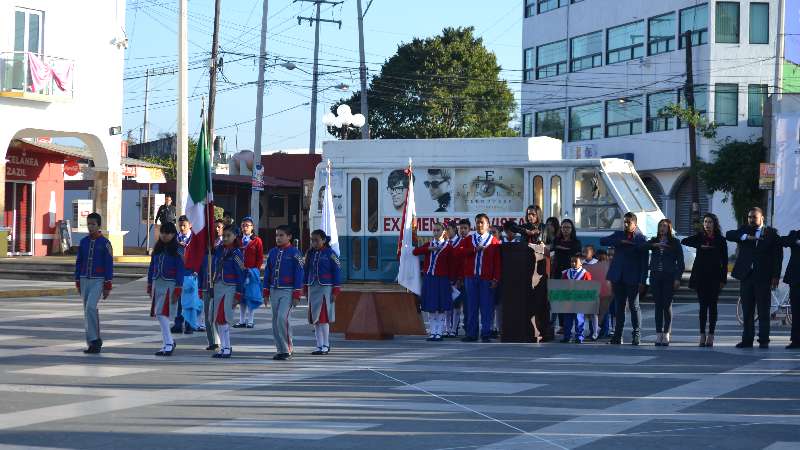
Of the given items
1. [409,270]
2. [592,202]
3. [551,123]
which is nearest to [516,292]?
[409,270]

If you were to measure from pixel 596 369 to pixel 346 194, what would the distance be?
40.1 ft

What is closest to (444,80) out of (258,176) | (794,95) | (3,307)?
(258,176)

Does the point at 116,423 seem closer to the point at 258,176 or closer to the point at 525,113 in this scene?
the point at 258,176

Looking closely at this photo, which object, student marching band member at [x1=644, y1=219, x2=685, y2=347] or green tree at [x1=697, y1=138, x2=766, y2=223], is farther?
green tree at [x1=697, y1=138, x2=766, y2=223]

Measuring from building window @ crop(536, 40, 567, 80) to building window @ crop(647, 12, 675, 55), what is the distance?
5.81 meters

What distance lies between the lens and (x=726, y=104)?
4728 centimetres

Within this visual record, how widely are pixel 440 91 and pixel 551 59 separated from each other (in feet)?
56.4

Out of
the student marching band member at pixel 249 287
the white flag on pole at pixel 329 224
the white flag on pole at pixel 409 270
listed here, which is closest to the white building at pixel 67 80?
the student marching band member at pixel 249 287

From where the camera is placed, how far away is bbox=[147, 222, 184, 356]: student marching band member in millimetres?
16677

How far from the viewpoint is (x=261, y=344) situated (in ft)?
60.0

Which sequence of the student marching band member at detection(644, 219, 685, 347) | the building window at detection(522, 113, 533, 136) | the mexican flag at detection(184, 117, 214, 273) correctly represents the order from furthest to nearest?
the building window at detection(522, 113, 533, 136) → the student marching band member at detection(644, 219, 685, 347) → the mexican flag at detection(184, 117, 214, 273)

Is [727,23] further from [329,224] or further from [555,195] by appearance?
[329,224]

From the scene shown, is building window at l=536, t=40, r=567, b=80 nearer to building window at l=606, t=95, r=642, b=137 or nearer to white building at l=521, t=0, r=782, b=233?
white building at l=521, t=0, r=782, b=233

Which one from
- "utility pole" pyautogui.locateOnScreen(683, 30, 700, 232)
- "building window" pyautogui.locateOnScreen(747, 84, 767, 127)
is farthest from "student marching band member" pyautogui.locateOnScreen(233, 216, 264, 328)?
"building window" pyautogui.locateOnScreen(747, 84, 767, 127)
